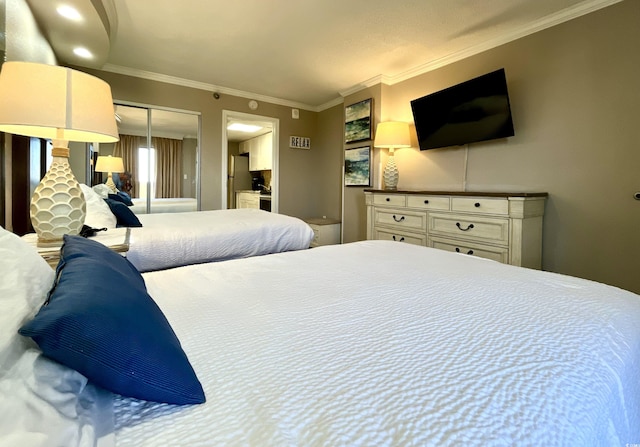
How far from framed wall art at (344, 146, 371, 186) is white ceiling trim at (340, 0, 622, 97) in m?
0.84

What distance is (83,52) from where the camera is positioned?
3.11 m

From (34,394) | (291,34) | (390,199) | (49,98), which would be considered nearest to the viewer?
(34,394)

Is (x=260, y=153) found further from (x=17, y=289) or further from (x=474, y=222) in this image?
(x=17, y=289)

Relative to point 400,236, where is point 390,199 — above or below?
above

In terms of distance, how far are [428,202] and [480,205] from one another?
516 mm

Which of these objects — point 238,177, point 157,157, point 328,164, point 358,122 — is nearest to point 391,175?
point 358,122

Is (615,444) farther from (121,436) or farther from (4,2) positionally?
(4,2)

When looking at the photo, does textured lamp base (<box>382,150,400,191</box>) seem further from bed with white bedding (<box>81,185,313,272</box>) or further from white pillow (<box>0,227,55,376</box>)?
white pillow (<box>0,227,55,376</box>)

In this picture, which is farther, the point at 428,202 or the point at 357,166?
the point at 357,166

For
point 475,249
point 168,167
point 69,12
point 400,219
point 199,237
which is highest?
point 69,12

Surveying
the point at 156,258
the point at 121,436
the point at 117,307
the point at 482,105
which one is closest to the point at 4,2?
the point at 156,258

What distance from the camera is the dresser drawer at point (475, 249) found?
2505mm

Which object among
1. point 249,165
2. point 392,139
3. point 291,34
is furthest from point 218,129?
point 249,165

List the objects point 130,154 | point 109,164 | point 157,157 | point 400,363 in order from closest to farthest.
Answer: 1. point 400,363
2. point 109,164
3. point 130,154
4. point 157,157
